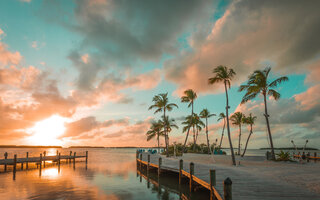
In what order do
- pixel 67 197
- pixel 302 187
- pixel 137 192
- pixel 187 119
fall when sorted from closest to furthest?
pixel 302 187 → pixel 67 197 → pixel 137 192 → pixel 187 119

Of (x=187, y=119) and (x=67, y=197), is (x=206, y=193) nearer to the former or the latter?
(x=67, y=197)

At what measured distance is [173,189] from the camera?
1855cm

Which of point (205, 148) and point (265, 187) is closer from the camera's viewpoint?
point (265, 187)

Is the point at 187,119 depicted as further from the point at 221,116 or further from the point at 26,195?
the point at 26,195

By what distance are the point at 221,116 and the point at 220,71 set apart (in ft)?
119

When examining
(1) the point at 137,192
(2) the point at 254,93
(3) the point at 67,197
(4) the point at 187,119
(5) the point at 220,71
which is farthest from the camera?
(4) the point at 187,119

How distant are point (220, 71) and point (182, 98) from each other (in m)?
19.2

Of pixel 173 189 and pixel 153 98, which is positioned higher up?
pixel 153 98

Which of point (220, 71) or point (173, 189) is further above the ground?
point (220, 71)

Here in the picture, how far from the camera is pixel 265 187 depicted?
10477mm

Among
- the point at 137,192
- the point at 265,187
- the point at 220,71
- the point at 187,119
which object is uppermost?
the point at 220,71

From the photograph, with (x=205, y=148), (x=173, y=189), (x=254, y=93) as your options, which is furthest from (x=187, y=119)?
(x=173, y=189)

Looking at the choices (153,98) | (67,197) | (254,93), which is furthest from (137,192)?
(153,98)

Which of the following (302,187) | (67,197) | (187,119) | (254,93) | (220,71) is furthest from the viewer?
(187,119)
